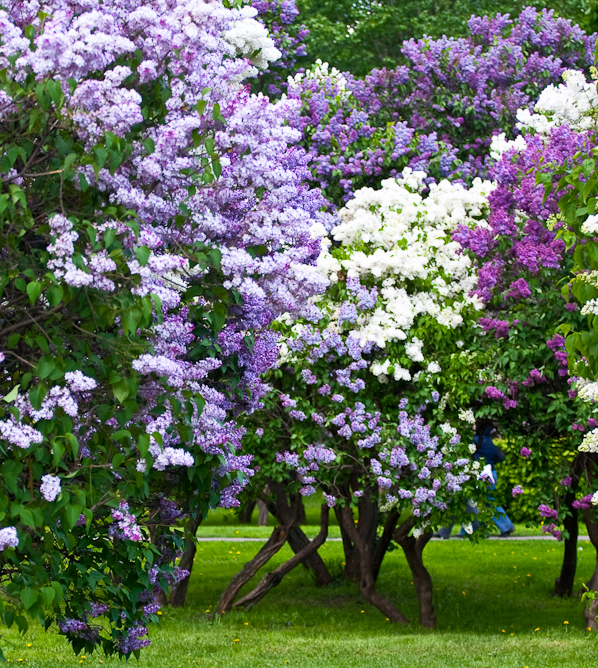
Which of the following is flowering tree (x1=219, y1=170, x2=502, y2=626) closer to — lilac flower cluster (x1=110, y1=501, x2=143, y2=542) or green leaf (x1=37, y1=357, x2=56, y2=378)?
lilac flower cluster (x1=110, y1=501, x2=143, y2=542)

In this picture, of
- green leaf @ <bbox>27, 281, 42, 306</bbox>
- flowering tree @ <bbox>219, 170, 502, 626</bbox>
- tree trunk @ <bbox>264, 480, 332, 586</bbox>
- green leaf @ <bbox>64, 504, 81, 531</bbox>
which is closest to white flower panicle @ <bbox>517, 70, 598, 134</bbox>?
flowering tree @ <bbox>219, 170, 502, 626</bbox>

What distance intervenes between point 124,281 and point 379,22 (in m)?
18.8

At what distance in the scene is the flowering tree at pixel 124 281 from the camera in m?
4.21

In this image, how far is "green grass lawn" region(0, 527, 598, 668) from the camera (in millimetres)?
8875

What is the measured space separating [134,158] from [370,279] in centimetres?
572

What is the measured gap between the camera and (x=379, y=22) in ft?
71.6

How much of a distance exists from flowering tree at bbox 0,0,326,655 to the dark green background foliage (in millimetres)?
15352

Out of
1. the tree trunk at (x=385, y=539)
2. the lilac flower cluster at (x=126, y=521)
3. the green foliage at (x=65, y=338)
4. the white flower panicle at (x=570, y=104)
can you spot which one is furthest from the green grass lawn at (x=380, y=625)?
the white flower panicle at (x=570, y=104)

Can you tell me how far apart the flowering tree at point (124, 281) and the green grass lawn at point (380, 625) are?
3.87 m

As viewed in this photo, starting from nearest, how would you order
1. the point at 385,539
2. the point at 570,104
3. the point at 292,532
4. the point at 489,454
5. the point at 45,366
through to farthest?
the point at 45,366, the point at 570,104, the point at 385,539, the point at 292,532, the point at 489,454

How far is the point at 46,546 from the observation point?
14.7 ft

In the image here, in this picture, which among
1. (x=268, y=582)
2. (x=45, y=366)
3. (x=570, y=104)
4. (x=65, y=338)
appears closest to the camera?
(x=45, y=366)

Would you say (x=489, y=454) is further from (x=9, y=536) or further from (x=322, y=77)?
(x=9, y=536)

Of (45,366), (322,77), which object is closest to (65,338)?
(45,366)
